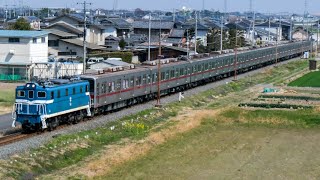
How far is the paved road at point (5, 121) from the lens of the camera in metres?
26.1

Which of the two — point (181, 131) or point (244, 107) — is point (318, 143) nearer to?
point (181, 131)

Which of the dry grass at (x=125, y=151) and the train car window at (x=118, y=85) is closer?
the dry grass at (x=125, y=151)

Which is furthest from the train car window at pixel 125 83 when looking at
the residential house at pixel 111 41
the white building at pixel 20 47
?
the residential house at pixel 111 41

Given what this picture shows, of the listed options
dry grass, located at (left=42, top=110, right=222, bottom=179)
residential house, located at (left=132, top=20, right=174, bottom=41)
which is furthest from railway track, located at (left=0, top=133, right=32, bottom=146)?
residential house, located at (left=132, top=20, right=174, bottom=41)

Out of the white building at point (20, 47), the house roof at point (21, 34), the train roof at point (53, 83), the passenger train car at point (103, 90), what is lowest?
the passenger train car at point (103, 90)

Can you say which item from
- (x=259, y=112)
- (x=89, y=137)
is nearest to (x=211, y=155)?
(x=89, y=137)

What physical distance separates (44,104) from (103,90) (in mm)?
5885

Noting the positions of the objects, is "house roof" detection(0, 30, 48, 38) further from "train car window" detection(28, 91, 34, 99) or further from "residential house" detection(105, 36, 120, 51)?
"train car window" detection(28, 91, 34, 99)

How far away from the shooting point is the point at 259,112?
3288cm

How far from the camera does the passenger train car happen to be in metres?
24.2

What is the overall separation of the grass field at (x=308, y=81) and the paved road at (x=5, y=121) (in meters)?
26.3

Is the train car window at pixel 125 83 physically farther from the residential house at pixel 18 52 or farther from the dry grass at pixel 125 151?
the residential house at pixel 18 52

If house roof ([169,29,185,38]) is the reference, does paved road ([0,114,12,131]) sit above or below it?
below

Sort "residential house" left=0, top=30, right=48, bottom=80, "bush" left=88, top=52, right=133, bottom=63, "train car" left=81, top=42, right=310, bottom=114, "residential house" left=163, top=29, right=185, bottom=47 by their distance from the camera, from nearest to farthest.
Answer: "train car" left=81, top=42, right=310, bottom=114
"residential house" left=0, top=30, right=48, bottom=80
"bush" left=88, top=52, right=133, bottom=63
"residential house" left=163, top=29, right=185, bottom=47
